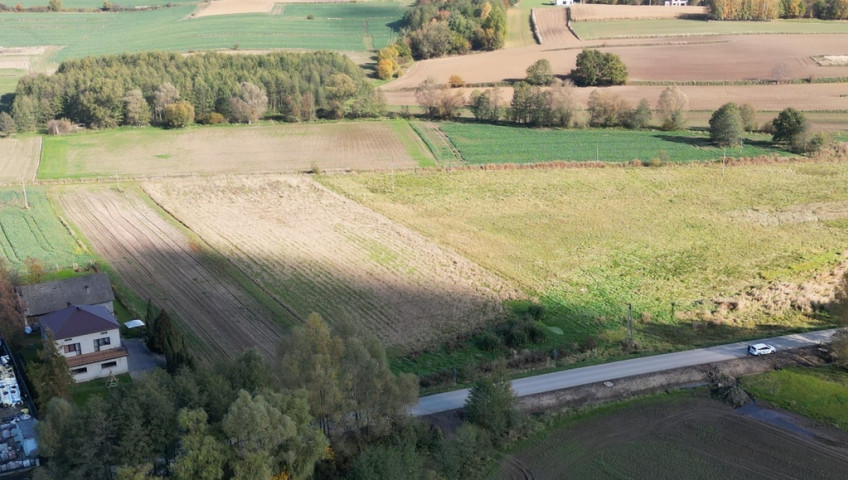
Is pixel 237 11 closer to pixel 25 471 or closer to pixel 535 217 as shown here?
pixel 535 217

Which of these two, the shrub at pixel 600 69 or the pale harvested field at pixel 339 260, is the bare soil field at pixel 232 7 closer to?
the shrub at pixel 600 69

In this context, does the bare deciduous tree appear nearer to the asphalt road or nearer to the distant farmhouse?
the distant farmhouse

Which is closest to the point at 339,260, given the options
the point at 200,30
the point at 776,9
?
the point at 200,30

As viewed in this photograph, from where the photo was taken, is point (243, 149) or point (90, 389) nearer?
point (90, 389)

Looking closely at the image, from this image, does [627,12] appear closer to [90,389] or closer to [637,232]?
[637,232]

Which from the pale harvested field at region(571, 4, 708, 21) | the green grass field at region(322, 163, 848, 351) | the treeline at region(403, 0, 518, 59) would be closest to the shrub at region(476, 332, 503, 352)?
the green grass field at region(322, 163, 848, 351)

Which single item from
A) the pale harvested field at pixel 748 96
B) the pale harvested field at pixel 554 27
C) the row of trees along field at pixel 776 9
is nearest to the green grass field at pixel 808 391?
the pale harvested field at pixel 748 96

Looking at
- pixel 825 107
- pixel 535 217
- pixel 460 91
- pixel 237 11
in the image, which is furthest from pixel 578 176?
pixel 237 11
